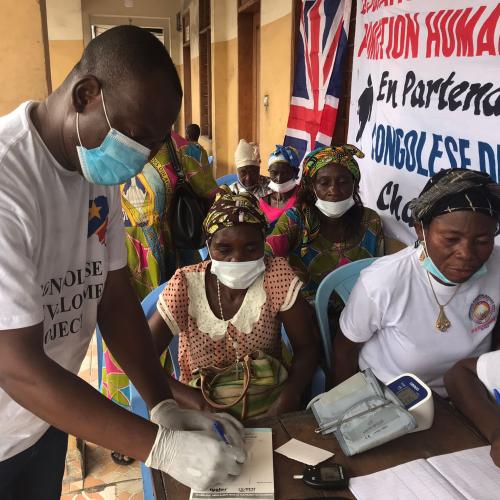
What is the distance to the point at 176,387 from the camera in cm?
144

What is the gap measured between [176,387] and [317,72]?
265 cm

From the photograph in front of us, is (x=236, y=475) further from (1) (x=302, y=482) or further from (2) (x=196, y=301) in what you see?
(2) (x=196, y=301)

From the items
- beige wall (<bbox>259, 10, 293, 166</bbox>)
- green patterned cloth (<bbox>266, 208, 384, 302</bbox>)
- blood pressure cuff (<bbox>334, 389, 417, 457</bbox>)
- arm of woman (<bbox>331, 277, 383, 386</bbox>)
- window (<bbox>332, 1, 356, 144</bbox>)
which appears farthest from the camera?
beige wall (<bbox>259, 10, 293, 166</bbox>)

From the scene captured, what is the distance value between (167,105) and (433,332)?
1.00m

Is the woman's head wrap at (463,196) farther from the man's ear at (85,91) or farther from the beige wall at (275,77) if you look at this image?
the beige wall at (275,77)

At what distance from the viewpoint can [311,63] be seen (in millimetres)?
3492

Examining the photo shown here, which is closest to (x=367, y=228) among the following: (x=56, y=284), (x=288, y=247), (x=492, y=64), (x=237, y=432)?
(x=288, y=247)

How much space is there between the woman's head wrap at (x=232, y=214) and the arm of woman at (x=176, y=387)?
33cm

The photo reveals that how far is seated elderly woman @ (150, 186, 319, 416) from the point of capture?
60.7 inches

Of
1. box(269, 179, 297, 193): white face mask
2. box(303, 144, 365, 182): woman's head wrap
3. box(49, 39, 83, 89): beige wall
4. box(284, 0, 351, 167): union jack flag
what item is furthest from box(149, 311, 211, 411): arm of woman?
box(49, 39, 83, 89): beige wall

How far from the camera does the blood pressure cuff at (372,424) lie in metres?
0.99

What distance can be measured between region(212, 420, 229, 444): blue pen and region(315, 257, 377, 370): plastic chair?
33.5 inches

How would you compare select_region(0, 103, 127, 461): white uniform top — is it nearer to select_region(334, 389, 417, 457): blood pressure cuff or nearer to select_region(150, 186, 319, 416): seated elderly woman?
select_region(150, 186, 319, 416): seated elderly woman

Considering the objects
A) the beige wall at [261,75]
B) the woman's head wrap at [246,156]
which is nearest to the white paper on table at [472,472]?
the woman's head wrap at [246,156]
